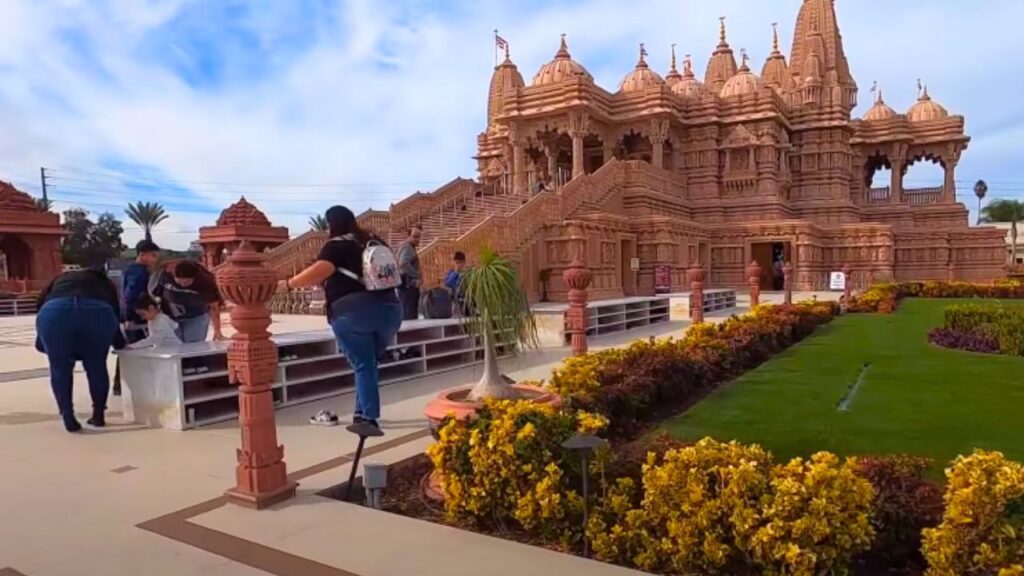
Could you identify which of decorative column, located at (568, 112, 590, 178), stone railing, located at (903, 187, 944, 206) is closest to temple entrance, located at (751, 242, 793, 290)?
decorative column, located at (568, 112, 590, 178)

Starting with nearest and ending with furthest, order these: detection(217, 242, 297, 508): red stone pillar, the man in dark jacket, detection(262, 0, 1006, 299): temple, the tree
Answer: detection(217, 242, 297, 508): red stone pillar < the man in dark jacket < detection(262, 0, 1006, 299): temple < the tree

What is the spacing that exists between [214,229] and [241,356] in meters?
27.8

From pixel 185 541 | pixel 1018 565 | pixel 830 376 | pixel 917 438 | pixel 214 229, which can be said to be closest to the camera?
pixel 1018 565

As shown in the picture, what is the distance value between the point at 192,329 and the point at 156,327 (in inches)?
16.2

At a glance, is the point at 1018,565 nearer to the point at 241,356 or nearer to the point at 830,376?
the point at 241,356

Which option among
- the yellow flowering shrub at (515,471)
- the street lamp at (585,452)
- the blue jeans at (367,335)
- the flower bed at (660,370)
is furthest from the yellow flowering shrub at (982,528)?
the blue jeans at (367,335)

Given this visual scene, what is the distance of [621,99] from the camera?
29.6 m

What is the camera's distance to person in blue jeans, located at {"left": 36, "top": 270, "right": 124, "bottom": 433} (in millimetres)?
5707

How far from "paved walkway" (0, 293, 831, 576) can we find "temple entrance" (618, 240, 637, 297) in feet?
63.8

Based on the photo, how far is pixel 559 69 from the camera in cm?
2947

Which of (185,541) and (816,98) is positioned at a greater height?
(816,98)

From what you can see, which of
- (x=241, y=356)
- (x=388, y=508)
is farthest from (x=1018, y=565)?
(x=241, y=356)

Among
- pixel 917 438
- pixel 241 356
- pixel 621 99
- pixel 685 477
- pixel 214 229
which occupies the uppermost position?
pixel 621 99

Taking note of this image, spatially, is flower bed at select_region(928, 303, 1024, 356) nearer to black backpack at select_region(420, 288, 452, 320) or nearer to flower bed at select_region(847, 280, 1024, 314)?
black backpack at select_region(420, 288, 452, 320)
